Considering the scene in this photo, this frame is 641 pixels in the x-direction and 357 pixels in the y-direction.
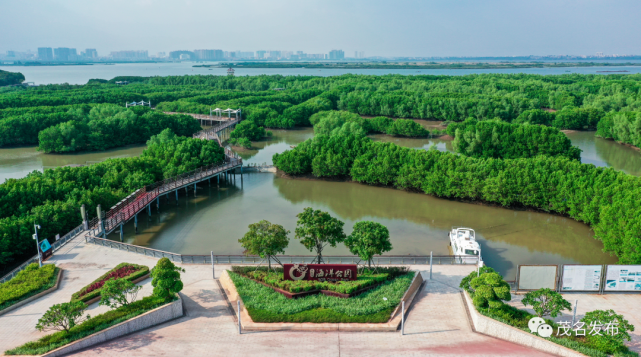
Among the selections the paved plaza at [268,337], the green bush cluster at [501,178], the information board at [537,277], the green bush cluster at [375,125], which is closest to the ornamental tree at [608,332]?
the paved plaza at [268,337]

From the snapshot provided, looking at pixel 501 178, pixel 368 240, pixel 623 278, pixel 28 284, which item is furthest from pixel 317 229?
pixel 501 178

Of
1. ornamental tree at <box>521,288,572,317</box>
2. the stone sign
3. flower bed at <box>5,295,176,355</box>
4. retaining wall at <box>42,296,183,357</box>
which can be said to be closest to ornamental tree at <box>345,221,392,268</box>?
the stone sign

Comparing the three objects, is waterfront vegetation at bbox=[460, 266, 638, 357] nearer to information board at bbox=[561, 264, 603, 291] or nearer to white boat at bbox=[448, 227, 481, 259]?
information board at bbox=[561, 264, 603, 291]

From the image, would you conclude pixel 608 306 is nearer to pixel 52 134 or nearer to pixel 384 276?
pixel 384 276

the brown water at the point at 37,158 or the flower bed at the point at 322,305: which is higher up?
the flower bed at the point at 322,305

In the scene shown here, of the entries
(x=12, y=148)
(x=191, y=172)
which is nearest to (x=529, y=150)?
(x=191, y=172)

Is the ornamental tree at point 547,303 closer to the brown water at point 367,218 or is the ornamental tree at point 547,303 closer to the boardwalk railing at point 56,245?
the brown water at point 367,218
